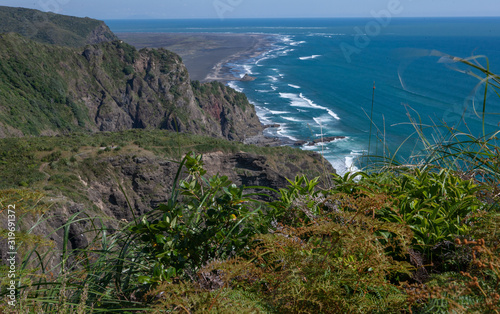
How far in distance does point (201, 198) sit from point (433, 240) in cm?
128

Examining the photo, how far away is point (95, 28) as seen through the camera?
15500 cm

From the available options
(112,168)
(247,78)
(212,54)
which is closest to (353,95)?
(247,78)

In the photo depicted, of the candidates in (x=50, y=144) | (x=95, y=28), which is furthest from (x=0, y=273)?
(x=95, y=28)

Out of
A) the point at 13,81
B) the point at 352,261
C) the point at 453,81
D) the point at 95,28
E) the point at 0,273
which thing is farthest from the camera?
the point at 95,28

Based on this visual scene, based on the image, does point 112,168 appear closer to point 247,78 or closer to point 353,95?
point 353,95

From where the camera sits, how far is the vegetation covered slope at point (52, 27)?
4925 inches

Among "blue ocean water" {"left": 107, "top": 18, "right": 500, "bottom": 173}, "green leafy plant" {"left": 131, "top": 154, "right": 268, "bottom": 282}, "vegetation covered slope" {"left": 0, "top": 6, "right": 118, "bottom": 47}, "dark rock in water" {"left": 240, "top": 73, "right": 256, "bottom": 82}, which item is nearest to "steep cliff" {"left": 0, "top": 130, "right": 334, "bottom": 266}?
"blue ocean water" {"left": 107, "top": 18, "right": 500, "bottom": 173}

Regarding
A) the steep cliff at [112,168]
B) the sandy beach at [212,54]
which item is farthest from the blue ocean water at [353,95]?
the steep cliff at [112,168]

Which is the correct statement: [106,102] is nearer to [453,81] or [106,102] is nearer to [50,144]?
[50,144]

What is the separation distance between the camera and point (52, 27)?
134 metres

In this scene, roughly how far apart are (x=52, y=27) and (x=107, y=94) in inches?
3510

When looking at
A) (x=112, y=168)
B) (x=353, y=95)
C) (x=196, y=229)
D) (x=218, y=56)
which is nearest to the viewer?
(x=196, y=229)

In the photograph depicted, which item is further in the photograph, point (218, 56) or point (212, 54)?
point (212, 54)

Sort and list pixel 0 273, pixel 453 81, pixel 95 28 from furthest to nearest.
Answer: pixel 95 28, pixel 453 81, pixel 0 273
